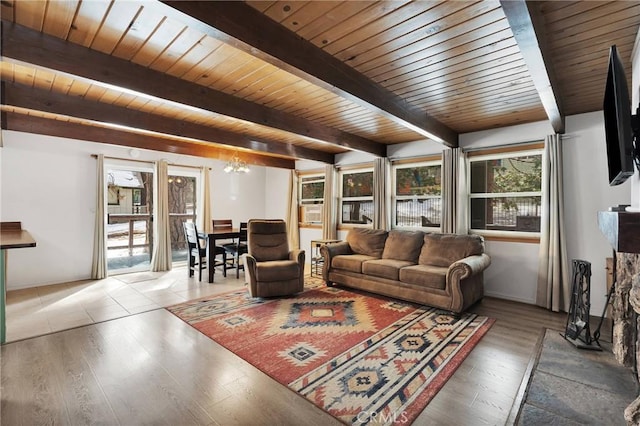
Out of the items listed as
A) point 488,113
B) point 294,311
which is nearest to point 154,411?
→ point 294,311

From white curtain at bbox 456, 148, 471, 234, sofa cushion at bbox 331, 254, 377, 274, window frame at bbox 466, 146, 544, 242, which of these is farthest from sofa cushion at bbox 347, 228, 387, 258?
window frame at bbox 466, 146, 544, 242

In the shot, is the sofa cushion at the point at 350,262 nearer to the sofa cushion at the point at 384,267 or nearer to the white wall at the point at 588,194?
the sofa cushion at the point at 384,267

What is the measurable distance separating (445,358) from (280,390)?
1.39 meters

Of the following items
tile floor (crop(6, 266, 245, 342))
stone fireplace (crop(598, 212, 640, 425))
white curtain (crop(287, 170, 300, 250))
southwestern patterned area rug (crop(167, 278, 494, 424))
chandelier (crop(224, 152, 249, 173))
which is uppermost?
chandelier (crop(224, 152, 249, 173))

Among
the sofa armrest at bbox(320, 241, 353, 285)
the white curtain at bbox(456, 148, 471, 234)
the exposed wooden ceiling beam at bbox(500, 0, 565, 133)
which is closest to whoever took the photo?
the exposed wooden ceiling beam at bbox(500, 0, 565, 133)

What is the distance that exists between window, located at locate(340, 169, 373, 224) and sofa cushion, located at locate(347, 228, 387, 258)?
2.66ft

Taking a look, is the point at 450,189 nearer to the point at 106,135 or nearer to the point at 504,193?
the point at 504,193

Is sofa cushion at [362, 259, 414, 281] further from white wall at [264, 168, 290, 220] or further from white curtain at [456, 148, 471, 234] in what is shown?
white wall at [264, 168, 290, 220]

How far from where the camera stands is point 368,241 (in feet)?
16.3

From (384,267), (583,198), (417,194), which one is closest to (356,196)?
(417,194)

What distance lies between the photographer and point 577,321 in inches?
112

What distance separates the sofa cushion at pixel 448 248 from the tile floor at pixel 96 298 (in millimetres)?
2906

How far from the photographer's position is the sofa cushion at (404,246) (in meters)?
4.45

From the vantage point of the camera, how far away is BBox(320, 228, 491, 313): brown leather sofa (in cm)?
352
